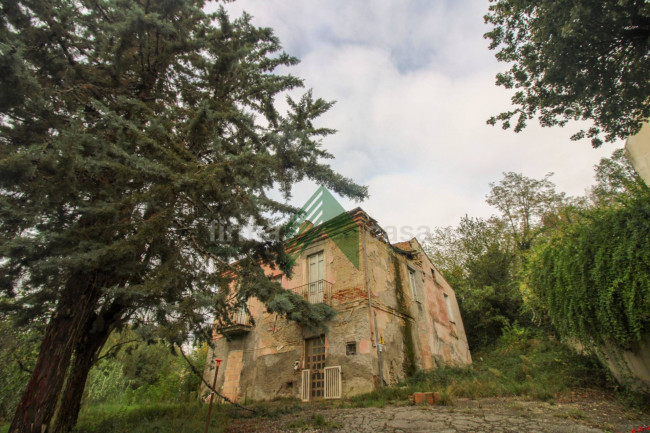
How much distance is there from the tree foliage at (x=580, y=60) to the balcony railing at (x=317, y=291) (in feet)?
23.5

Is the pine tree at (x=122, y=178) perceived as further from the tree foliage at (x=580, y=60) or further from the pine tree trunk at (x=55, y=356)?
the tree foliage at (x=580, y=60)

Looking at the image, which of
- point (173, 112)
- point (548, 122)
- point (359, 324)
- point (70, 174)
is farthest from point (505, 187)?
point (70, 174)

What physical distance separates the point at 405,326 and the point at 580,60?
8.74 meters

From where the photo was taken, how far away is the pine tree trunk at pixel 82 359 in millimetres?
5205

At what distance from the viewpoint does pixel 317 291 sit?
1086 centimetres

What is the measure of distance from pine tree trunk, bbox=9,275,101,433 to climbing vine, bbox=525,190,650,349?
A: 8.47 metres

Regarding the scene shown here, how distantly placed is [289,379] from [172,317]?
728cm

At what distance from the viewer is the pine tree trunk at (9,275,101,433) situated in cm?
392

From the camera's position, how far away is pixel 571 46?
5.40 metres

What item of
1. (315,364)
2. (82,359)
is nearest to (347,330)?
(315,364)

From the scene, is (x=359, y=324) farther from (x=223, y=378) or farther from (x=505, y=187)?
(x=505, y=187)

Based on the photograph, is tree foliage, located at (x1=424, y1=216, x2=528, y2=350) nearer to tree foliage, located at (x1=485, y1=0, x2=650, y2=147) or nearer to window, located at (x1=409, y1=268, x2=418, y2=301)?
window, located at (x1=409, y1=268, x2=418, y2=301)

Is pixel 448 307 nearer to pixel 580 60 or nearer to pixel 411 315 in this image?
pixel 411 315

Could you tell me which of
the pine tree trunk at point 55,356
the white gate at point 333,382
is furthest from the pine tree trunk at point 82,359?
the white gate at point 333,382
